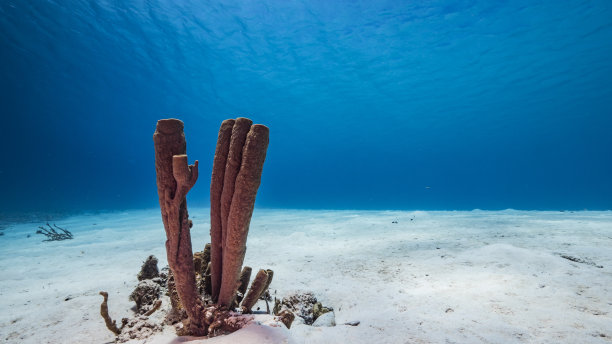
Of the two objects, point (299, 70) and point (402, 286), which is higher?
point (299, 70)

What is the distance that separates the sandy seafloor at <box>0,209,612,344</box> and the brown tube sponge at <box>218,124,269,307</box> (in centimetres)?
72

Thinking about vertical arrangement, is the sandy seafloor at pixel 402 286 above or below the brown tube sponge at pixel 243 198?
below

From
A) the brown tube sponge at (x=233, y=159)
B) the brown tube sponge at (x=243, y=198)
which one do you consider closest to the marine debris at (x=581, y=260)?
the brown tube sponge at (x=243, y=198)

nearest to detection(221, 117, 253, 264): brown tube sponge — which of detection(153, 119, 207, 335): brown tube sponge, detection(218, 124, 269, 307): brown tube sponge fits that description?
detection(218, 124, 269, 307): brown tube sponge

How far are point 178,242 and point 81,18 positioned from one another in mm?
28765

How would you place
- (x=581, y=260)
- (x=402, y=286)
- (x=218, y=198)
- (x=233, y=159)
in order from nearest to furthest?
(x=233, y=159), (x=218, y=198), (x=402, y=286), (x=581, y=260)

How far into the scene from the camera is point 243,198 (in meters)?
1.82

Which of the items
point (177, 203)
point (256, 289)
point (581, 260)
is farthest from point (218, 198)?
point (581, 260)

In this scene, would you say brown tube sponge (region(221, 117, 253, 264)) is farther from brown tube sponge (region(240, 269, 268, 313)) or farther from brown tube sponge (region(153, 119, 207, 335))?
brown tube sponge (region(240, 269, 268, 313))

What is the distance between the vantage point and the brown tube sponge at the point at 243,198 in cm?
178

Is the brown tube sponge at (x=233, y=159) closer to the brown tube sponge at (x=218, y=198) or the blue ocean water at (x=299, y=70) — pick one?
the brown tube sponge at (x=218, y=198)

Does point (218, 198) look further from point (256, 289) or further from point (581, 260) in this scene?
point (581, 260)

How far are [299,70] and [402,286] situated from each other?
107ft

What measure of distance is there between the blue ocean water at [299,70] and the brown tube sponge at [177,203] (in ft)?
80.5
